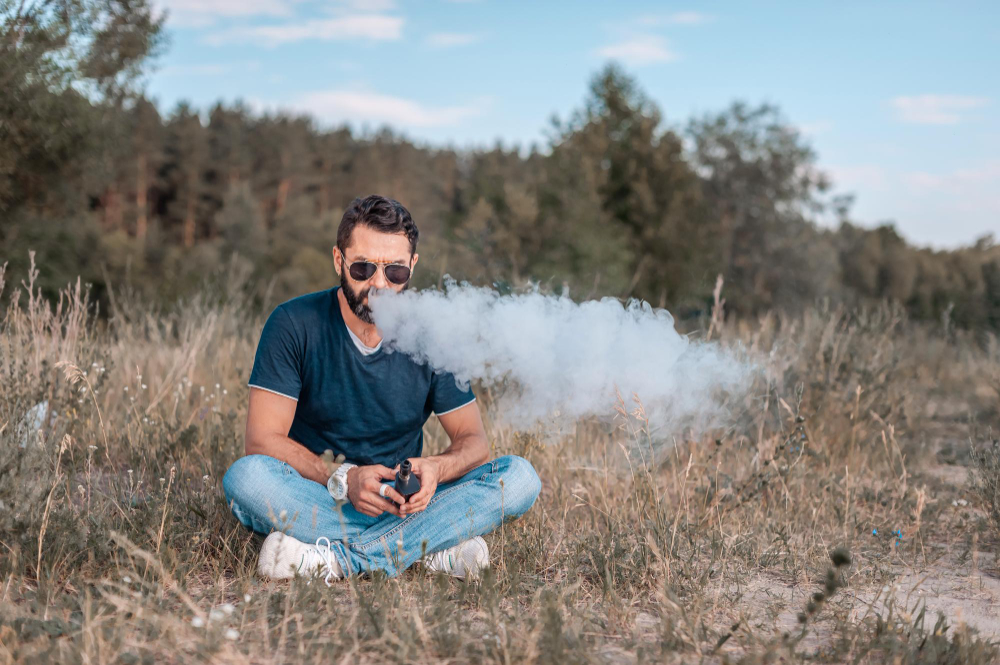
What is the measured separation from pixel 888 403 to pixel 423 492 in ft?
14.3

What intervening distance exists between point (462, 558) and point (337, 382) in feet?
3.07

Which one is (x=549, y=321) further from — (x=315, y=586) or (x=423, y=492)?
(x=315, y=586)

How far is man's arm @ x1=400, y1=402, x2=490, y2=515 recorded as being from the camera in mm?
3088

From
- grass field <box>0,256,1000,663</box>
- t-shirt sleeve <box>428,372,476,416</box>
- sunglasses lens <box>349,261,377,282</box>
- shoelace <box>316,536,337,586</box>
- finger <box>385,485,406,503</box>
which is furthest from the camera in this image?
t-shirt sleeve <box>428,372,476,416</box>

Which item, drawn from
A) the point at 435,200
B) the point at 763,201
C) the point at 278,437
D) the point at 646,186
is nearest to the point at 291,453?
the point at 278,437

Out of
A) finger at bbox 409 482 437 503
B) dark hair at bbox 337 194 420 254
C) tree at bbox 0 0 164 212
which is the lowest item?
finger at bbox 409 482 437 503

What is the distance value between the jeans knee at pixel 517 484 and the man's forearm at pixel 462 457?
103mm

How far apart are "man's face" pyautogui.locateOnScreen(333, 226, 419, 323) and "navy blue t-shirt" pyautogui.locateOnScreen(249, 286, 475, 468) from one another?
0.48ft

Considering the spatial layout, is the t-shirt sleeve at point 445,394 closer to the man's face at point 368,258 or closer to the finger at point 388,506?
the man's face at point 368,258

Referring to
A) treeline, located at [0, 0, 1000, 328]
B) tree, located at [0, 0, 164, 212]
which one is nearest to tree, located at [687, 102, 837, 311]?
treeline, located at [0, 0, 1000, 328]

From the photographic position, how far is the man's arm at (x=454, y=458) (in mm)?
3088

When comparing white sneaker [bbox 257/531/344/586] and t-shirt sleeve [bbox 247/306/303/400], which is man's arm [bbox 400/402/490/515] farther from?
t-shirt sleeve [bbox 247/306/303/400]

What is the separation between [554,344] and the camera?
3172 mm

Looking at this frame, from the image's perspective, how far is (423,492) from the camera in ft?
10.1
